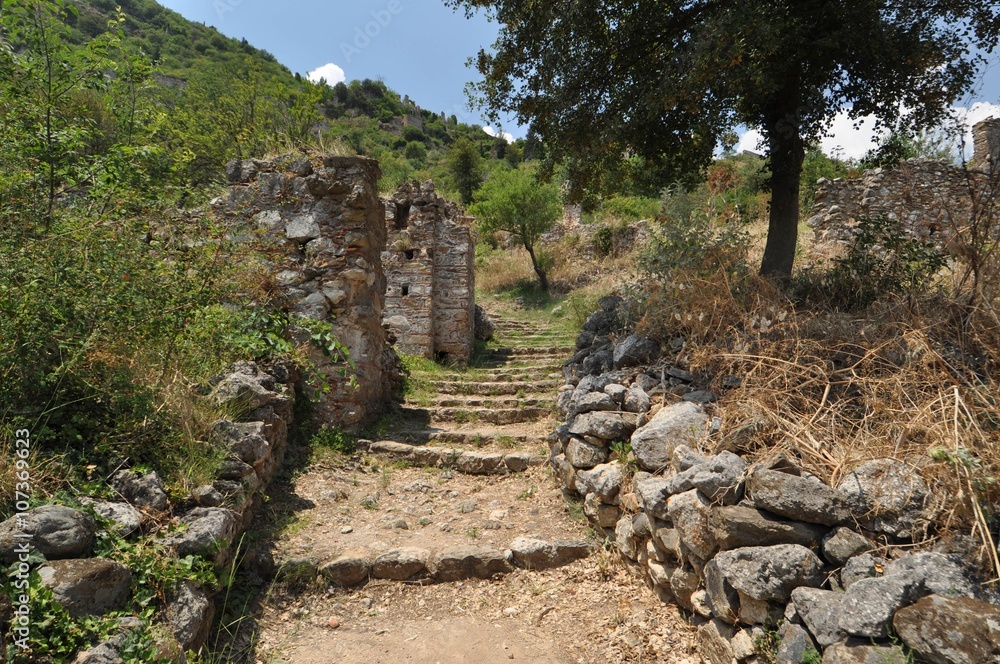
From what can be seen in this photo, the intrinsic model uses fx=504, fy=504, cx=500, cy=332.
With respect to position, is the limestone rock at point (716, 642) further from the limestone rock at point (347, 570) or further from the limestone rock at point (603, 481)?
the limestone rock at point (347, 570)

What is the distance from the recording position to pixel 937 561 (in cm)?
202

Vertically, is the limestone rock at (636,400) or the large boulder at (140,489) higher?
the limestone rock at (636,400)

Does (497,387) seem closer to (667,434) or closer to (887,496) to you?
(667,434)

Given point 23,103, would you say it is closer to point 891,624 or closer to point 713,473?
point 713,473

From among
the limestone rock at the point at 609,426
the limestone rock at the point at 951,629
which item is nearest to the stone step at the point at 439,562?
the limestone rock at the point at 609,426

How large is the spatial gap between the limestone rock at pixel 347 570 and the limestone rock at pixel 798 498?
2.71m

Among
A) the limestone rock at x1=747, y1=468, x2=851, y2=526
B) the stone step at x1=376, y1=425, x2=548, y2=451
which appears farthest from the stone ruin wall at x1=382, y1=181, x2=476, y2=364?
the limestone rock at x1=747, y1=468, x2=851, y2=526

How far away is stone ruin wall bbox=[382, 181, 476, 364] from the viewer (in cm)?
973

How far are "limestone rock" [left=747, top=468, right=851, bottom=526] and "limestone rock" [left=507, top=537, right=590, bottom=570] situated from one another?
1698 millimetres

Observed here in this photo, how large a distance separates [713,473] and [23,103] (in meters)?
5.22

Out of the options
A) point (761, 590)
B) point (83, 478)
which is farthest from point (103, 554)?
point (761, 590)

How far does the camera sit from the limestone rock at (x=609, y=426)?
4133 mm

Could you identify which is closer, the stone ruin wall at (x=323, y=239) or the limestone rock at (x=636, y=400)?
the limestone rock at (x=636, y=400)
